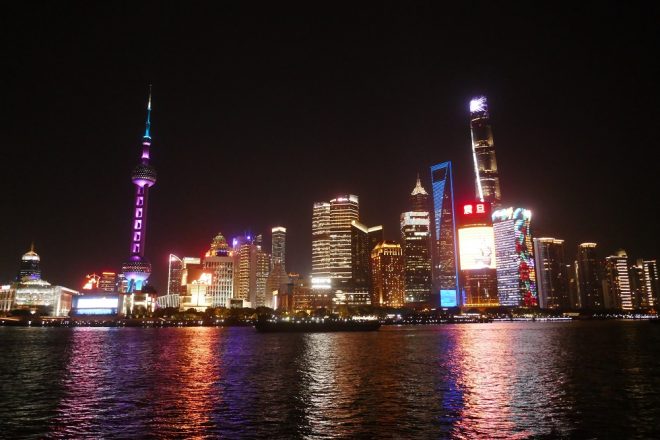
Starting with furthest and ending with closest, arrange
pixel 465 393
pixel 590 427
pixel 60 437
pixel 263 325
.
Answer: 1. pixel 263 325
2. pixel 465 393
3. pixel 590 427
4. pixel 60 437

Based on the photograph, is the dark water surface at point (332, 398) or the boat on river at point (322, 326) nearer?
the dark water surface at point (332, 398)

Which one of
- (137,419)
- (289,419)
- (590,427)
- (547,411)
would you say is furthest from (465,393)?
(137,419)

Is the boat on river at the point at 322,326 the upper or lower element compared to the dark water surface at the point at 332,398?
upper

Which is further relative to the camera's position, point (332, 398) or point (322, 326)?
point (322, 326)

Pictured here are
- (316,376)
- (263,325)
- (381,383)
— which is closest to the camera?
(381,383)

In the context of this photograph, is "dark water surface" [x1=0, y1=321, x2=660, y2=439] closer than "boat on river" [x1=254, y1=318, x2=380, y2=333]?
Yes

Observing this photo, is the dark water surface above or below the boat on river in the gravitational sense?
below

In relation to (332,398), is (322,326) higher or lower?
higher

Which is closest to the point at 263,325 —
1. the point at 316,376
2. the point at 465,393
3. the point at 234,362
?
the point at 234,362

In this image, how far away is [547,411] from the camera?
32719 millimetres

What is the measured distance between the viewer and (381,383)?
148 feet

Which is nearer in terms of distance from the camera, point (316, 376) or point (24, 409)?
point (24, 409)

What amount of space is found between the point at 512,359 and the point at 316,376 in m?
29.2

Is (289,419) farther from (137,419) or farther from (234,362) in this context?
(234,362)
